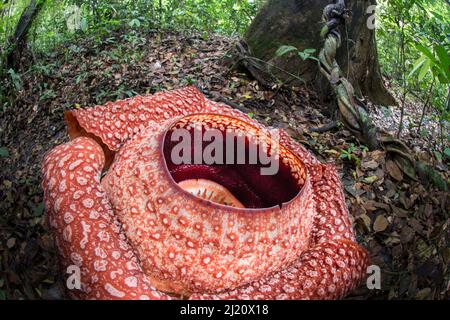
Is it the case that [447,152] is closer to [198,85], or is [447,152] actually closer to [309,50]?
[309,50]

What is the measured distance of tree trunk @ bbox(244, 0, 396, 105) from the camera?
2.29 metres

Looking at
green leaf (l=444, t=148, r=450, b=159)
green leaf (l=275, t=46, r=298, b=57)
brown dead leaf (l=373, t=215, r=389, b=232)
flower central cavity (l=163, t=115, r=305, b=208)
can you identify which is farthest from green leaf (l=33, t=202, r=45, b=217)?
green leaf (l=444, t=148, r=450, b=159)

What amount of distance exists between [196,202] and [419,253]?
88 centimetres

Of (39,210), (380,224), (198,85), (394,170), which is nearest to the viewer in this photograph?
(39,210)

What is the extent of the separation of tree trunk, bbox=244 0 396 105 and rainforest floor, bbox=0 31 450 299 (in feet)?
0.36

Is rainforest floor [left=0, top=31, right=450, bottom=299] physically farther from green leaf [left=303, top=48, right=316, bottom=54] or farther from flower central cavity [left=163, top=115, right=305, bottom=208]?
flower central cavity [left=163, top=115, right=305, bottom=208]

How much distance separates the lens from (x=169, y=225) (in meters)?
1.09

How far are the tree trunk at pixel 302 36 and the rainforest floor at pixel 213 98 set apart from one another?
11 centimetres

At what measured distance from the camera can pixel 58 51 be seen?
2562 mm

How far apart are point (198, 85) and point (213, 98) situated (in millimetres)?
151

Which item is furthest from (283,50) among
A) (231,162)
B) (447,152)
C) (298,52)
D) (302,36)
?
(447,152)

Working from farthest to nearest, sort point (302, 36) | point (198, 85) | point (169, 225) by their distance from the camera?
point (302, 36) < point (198, 85) < point (169, 225)

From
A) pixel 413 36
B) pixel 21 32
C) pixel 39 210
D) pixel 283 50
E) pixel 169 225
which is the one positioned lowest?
pixel 39 210
